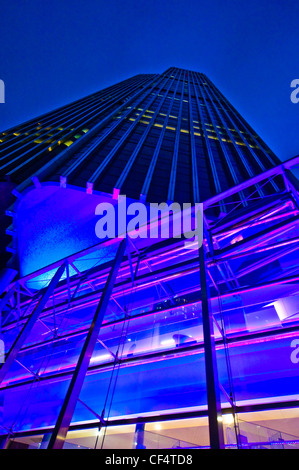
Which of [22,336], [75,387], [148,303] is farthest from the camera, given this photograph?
[148,303]

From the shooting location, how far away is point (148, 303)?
432 inches

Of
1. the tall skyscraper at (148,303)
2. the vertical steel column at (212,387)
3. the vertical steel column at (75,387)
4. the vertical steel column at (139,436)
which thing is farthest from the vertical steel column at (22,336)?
the vertical steel column at (212,387)

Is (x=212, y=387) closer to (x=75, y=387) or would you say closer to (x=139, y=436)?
(x=139, y=436)

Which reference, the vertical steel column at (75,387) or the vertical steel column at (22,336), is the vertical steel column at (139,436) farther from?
the vertical steel column at (22,336)

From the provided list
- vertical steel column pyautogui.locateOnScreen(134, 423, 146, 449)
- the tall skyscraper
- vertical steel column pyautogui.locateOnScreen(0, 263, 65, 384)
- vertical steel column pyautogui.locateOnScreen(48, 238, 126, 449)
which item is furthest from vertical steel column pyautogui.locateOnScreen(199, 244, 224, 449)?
vertical steel column pyautogui.locateOnScreen(0, 263, 65, 384)

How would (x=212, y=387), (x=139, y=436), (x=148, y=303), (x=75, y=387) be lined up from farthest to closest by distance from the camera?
(x=148, y=303) → (x=139, y=436) → (x=75, y=387) → (x=212, y=387)

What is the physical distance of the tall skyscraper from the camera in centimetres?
654

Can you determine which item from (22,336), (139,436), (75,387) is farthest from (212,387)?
(22,336)

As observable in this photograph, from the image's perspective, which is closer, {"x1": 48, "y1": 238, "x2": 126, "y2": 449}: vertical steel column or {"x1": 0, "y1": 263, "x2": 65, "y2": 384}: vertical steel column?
{"x1": 48, "y1": 238, "x2": 126, "y2": 449}: vertical steel column

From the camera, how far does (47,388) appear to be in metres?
10.3

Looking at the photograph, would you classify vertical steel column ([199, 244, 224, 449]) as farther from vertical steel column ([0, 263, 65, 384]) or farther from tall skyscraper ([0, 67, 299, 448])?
vertical steel column ([0, 263, 65, 384])

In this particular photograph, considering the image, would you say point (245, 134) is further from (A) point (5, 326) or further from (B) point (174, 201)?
(A) point (5, 326)

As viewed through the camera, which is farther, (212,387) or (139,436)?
(139,436)
